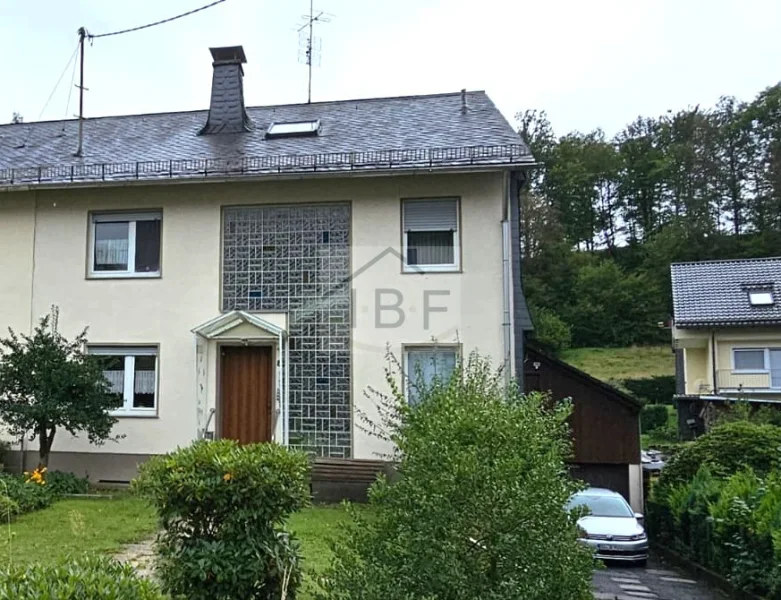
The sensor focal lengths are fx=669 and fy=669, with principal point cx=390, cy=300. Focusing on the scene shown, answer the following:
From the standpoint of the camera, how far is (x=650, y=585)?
382 inches

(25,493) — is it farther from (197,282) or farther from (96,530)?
(197,282)

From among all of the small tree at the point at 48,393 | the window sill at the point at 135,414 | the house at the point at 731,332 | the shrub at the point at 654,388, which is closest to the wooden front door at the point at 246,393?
the window sill at the point at 135,414

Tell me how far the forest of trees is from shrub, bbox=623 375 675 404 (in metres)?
4.46

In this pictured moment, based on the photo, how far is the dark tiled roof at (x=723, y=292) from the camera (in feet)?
85.0

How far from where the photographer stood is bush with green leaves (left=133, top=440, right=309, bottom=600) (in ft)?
14.8

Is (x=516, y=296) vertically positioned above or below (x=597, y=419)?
above

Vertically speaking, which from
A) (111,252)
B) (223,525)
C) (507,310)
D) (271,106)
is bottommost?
(223,525)

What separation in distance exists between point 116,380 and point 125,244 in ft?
8.35

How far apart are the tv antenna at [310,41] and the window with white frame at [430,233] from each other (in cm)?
913

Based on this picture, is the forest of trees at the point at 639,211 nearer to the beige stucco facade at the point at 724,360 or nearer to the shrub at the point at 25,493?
the beige stucco facade at the point at 724,360

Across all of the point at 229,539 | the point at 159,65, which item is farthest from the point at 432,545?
the point at 159,65

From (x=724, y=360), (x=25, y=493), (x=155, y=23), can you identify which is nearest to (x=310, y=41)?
(x=155, y=23)

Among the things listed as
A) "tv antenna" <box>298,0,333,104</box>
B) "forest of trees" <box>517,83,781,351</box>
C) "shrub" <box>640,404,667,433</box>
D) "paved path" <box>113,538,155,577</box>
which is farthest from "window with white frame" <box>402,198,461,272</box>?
"forest of trees" <box>517,83,781,351</box>

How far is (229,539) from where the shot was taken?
182 inches
